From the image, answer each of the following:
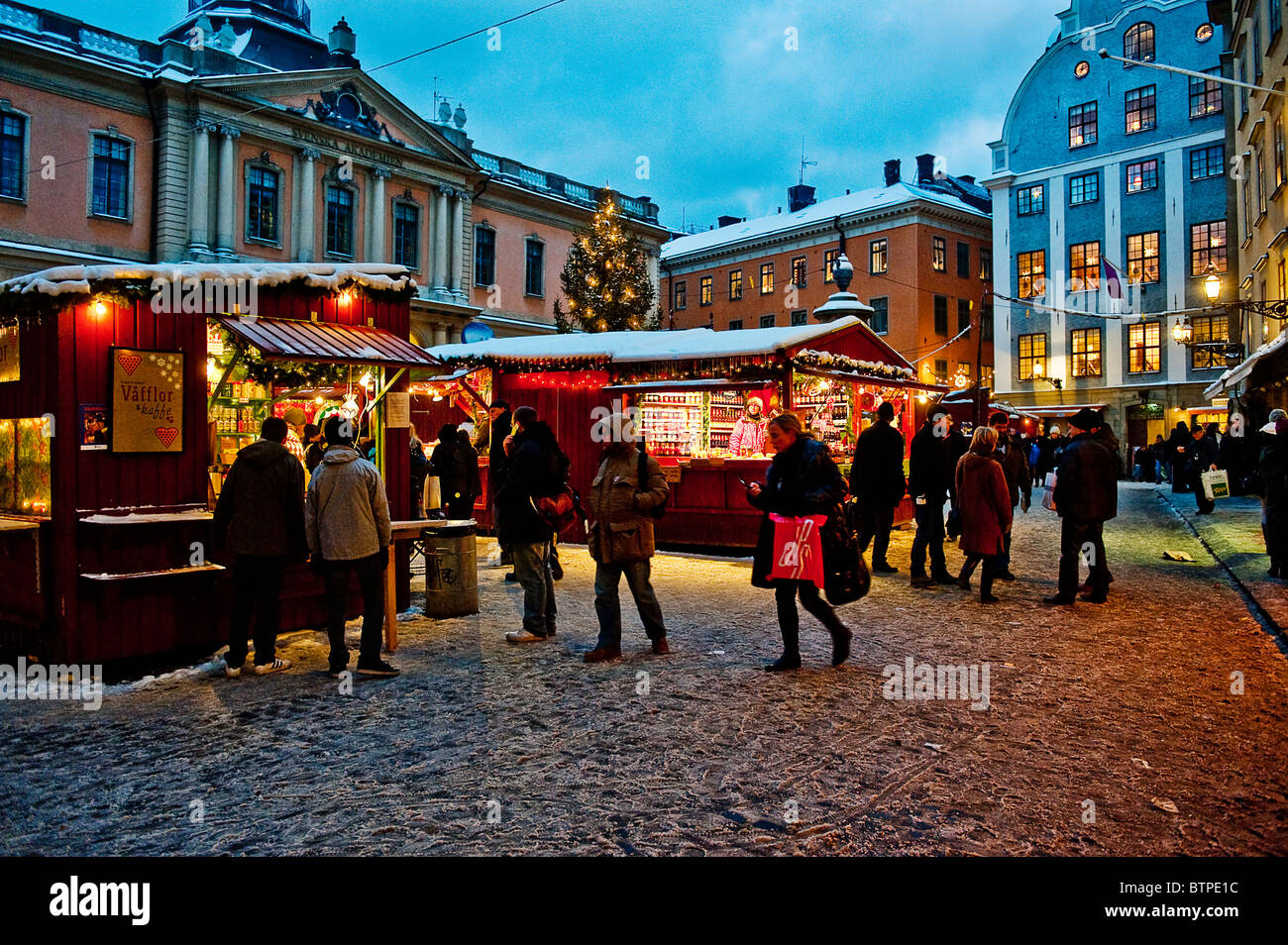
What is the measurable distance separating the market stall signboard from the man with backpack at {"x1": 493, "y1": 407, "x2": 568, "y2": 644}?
8.59 ft

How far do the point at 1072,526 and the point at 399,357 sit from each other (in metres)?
6.57

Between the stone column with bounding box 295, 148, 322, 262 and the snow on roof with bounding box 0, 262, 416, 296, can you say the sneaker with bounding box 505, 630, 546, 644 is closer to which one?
the snow on roof with bounding box 0, 262, 416, 296

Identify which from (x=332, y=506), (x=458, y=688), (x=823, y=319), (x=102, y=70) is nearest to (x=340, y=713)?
(x=458, y=688)

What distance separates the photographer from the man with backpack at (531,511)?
7648 millimetres

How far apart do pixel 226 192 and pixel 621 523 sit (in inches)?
1076

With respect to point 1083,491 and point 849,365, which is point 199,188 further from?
point 1083,491

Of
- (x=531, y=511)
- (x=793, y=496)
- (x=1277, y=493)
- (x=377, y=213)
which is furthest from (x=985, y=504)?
(x=377, y=213)

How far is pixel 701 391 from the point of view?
14133 millimetres

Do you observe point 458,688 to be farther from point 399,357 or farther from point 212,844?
point 399,357

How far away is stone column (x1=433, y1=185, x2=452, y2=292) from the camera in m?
36.3

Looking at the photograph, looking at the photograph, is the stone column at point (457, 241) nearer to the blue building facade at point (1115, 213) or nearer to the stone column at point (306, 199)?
the stone column at point (306, 199)

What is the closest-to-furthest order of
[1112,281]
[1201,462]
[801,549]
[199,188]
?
[801,549], [1201,462], [1112,281], [199,188]

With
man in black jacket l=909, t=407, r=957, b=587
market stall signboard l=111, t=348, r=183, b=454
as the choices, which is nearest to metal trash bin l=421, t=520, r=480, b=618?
market stall signboard l=111, t=348, r=183, b=454

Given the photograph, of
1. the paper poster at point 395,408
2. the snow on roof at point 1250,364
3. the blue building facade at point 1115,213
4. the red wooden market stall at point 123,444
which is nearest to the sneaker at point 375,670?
the red wooden market stall at point 123,444
